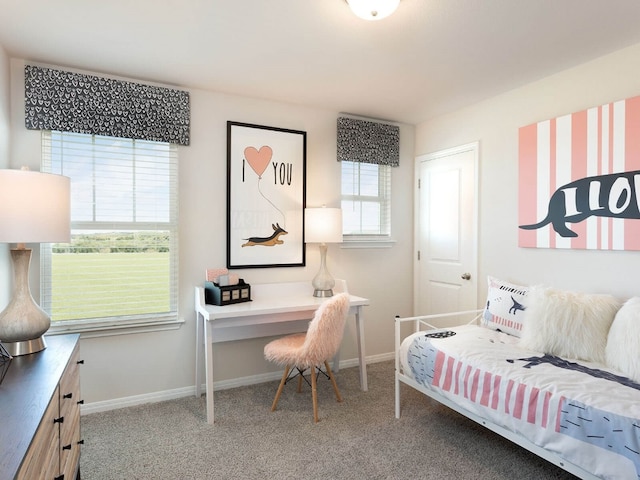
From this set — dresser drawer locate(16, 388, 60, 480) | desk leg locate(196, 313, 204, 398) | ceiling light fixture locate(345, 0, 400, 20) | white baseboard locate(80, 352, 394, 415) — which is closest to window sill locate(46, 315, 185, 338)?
desk leg locate(196, 313, 204, 398)

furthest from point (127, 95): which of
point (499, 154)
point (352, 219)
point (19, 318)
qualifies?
point (499, 154)

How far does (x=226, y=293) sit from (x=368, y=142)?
197 cm

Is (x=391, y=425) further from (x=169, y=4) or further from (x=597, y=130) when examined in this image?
(x=169, y=4)

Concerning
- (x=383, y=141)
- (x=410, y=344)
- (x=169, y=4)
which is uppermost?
(x=169, y=4)

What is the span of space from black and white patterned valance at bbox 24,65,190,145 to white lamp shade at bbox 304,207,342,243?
3.79 feet

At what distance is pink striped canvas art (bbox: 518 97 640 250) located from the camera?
2367mm

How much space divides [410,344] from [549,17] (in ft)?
6.74

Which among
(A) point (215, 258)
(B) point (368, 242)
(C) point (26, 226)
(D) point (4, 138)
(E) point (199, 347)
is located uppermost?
(D) point (4, 138)

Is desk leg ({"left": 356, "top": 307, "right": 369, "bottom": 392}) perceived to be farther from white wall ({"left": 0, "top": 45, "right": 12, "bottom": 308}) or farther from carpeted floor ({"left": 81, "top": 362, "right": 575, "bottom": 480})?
white wall ({"left": 0, "top": 45, "right": 12, "bottom": 308})

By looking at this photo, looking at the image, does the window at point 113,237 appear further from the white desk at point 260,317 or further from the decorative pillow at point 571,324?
the decorative pillow at point 571,324

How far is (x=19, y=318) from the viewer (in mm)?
1755

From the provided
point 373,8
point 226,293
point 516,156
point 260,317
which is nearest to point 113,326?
point 226,293

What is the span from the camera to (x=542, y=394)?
182cm

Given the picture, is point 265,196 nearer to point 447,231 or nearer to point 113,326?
point 113,326
